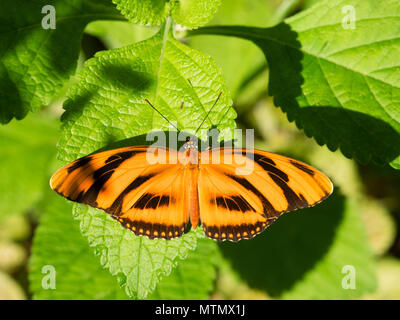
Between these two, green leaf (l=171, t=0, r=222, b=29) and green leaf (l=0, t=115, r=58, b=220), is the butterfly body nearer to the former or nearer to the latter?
green leaf (l=171, t=0, r=222, b=29)

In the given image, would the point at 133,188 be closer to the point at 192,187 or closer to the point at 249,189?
the point at 192,187

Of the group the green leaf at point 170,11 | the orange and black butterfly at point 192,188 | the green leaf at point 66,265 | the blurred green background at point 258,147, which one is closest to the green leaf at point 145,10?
the green leaf at point 170,11

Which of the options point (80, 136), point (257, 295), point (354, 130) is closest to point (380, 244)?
point (257, 295)

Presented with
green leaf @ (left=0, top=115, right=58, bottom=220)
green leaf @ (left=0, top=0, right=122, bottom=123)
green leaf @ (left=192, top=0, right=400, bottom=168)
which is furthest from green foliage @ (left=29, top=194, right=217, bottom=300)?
green leaf @ (left=192, top=0, right=400, bottom=168)

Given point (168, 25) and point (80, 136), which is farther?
point (168, 25)

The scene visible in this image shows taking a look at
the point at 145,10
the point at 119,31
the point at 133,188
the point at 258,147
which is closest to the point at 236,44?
the point at 258,147
